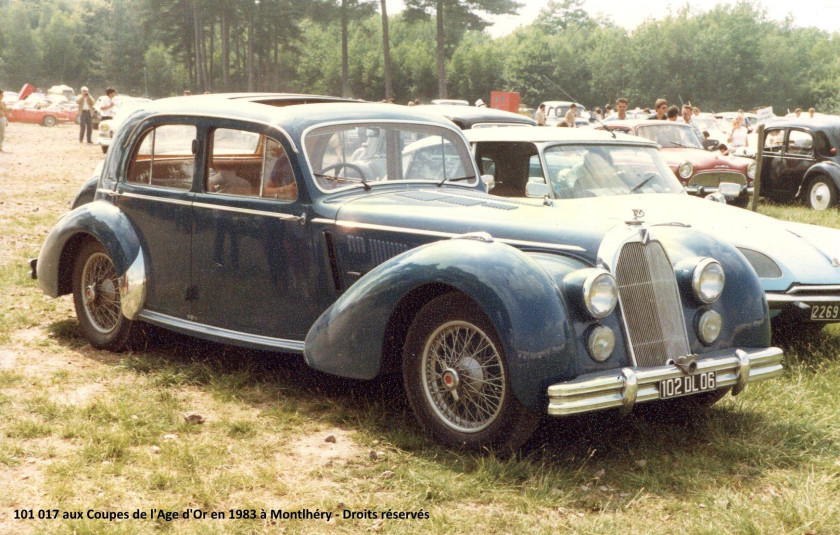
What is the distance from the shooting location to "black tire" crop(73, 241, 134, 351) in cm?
622

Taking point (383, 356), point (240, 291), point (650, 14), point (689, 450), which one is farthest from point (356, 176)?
point (650, 14)

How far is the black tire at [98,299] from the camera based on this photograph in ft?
20.4

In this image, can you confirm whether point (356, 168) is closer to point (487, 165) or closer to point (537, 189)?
point (537, 189)

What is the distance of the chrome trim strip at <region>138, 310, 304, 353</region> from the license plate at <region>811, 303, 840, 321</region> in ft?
11.6

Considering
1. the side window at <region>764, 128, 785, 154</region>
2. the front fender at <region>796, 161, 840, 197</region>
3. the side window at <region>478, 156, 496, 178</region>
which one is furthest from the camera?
the side window at <region>764, 128, 785, 154</region>

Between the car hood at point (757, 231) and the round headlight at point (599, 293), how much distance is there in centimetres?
185

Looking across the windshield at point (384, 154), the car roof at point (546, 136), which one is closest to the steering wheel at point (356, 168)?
the windshield at point (384, 154)

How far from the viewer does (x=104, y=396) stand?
5.26 metres

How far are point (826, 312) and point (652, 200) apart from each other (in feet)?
5.94

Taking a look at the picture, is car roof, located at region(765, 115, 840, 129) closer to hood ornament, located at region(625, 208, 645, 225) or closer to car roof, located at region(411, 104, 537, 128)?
car roof, located at region(411, 104, 537, 128)

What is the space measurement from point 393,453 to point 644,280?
1.50 metres

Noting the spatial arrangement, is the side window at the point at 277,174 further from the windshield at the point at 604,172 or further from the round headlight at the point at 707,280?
the windshield at the point at 604,172

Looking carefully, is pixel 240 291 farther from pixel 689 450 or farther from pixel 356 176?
pixel 689 450

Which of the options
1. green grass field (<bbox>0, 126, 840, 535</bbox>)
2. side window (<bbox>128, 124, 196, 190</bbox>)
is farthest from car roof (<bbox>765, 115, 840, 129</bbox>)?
side window (<bbox>128, 124, 196, 190</bbox>)
